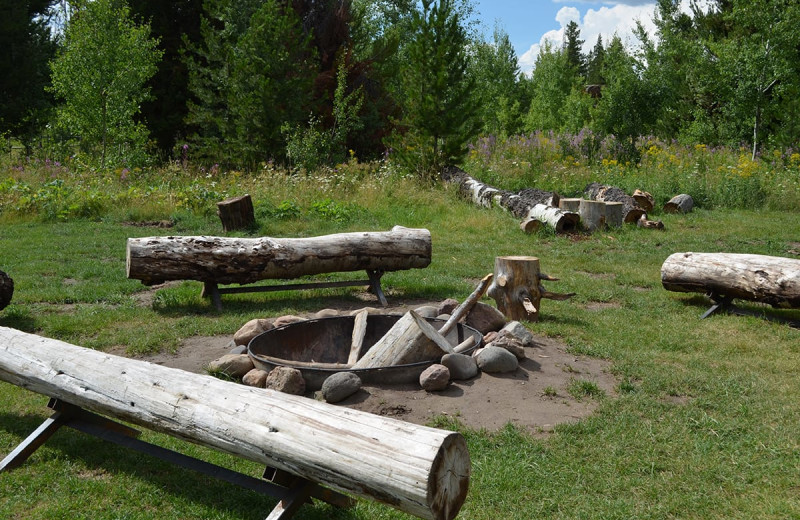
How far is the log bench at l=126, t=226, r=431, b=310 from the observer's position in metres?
7.07

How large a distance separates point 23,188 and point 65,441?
10.8 meters

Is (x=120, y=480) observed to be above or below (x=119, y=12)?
below

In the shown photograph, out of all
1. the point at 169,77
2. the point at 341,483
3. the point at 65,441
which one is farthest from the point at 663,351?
the point at 169,77

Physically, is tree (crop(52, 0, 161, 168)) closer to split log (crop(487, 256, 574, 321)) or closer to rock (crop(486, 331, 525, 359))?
split log (crop(487, 256, 574, 321))

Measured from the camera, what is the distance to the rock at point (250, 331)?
577 cm

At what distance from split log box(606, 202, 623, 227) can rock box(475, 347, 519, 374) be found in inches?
305

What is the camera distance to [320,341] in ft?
18.9

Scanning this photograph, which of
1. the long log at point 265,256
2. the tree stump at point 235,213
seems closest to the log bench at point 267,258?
the long log at point 265,256

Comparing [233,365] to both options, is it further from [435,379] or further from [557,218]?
[557,218]

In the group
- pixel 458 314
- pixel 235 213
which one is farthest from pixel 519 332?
pixel 235 213

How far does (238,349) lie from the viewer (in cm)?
556

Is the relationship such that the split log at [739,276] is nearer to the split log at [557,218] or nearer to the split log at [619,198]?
the split log at [557,218]

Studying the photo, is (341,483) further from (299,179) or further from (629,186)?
(629,186)

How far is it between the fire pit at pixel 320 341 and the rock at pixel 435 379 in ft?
0.41
